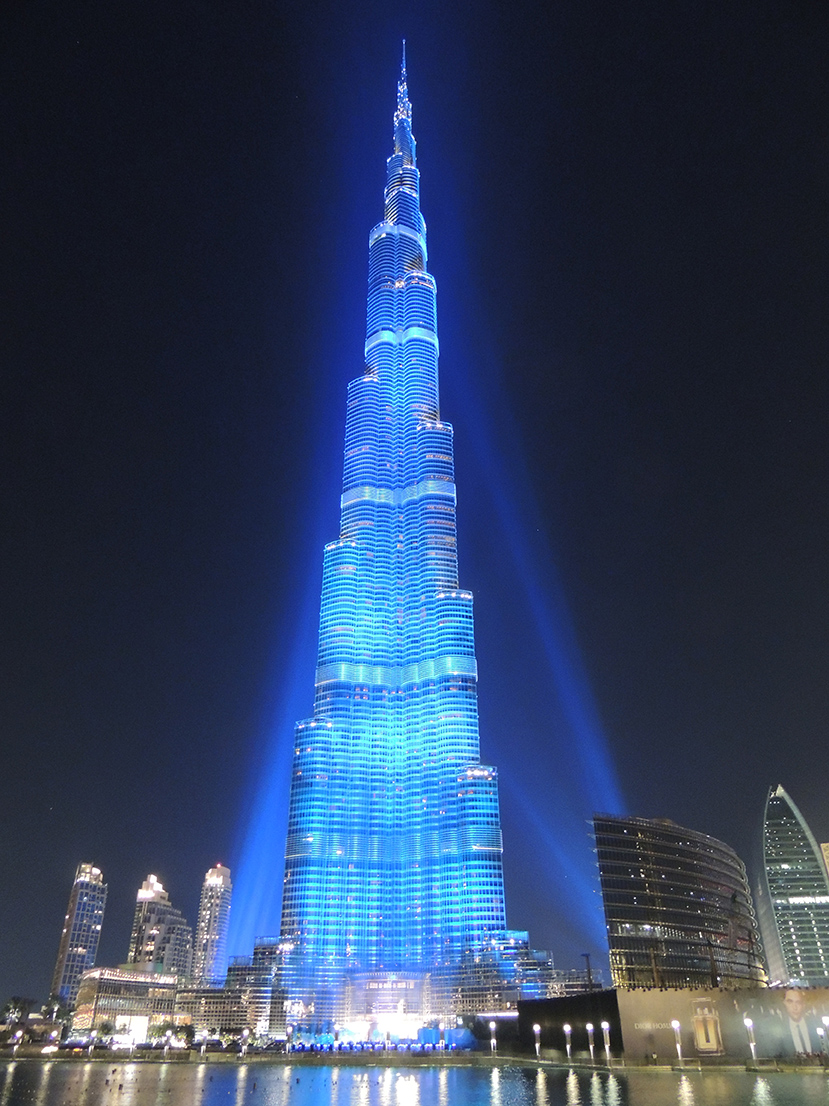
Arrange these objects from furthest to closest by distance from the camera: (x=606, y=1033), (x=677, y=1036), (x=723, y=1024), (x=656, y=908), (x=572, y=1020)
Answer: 1. (x=656, y=908)
2. (x=572, y=1020)
3. (x=606, y=1033)
4. (x=723, y=1024)
5. (x=677, y=1036)

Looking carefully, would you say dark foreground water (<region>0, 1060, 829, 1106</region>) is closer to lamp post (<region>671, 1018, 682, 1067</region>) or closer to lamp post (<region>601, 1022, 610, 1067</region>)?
lamp post (<region>601, 1022, 610, 1067</region>)

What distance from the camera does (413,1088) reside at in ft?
284

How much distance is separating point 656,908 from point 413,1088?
10448cm

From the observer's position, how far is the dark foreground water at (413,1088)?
6712cm

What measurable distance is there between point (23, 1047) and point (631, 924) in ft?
432

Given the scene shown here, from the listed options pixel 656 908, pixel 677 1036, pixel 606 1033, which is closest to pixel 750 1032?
pixel 677 1036

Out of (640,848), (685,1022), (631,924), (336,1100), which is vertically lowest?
(336,1100)

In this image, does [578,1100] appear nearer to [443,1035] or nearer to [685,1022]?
[685,1022]

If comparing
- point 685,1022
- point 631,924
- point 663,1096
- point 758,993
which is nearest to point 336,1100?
point 663,1096

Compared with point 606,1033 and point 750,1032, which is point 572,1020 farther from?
point 750,1032

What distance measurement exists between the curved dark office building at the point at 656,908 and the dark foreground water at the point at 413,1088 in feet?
194

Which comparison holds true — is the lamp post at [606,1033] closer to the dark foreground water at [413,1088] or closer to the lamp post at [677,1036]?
the dark foreground water at [413,1088]

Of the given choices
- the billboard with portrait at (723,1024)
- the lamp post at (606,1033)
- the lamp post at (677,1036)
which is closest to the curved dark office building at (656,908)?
the billboard with portrait at (723,1024)

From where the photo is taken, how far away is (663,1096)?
66.3 m
